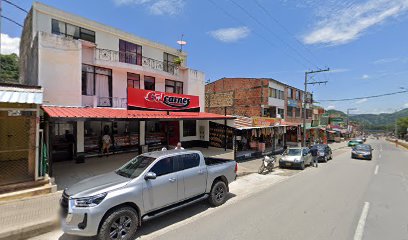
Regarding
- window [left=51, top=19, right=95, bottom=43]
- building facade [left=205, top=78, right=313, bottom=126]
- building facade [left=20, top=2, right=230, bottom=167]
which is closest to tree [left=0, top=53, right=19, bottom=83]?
building facade [left=20, top=2, right=230, bottom=167]

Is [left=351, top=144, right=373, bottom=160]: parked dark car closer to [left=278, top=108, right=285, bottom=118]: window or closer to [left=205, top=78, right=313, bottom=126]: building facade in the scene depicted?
[left=205, top=78, right=313, bottom=126]: building facade

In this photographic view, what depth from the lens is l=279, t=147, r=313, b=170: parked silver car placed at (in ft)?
50.6

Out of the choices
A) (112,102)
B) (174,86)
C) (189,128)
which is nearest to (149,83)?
(174,86)

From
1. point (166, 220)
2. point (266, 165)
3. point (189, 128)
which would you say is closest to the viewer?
point (166, 220)

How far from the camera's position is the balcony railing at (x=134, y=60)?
1459 centimetres

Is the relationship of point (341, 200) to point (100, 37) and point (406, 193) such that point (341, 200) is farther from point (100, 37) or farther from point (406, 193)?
point (100, 37)

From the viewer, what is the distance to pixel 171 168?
6332 millimetres

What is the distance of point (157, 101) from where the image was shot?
46.5 feet

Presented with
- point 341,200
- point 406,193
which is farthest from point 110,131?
point 406,193

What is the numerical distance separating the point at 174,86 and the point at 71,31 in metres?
8.05

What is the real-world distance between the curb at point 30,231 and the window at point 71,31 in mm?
11863

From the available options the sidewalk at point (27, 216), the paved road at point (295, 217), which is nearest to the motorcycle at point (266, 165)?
the paved road at point (295, 217)

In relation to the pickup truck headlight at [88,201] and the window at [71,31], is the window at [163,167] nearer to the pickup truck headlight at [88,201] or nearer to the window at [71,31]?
the pickup truck headlight at [88,201]

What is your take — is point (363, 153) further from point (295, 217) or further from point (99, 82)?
point (99, 82)
